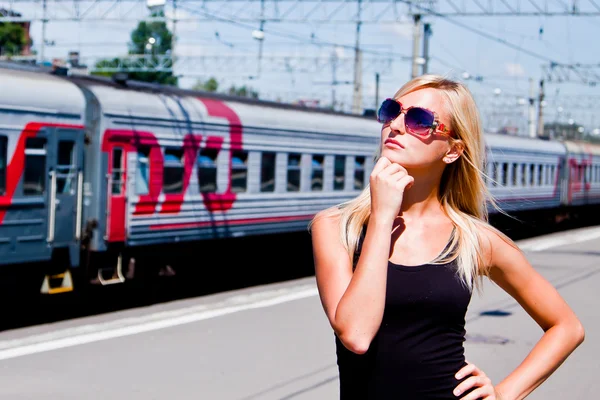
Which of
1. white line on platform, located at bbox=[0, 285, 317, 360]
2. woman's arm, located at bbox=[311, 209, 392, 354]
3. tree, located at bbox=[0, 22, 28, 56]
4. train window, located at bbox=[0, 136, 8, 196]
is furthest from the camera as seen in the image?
tree, located at bbox=[0, 22, 28, 56]

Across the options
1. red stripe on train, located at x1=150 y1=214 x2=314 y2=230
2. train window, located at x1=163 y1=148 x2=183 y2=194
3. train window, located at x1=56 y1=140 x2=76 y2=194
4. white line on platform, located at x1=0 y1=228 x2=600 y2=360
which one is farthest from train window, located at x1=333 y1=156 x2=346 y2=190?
train window, located at x1=56 y1=140 x2=76 y2=194

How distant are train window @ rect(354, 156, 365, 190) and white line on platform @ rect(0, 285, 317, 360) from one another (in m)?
5.64

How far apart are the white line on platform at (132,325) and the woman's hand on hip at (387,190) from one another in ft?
23.2

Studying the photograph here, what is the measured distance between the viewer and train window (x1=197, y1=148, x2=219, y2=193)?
15477 millimetres

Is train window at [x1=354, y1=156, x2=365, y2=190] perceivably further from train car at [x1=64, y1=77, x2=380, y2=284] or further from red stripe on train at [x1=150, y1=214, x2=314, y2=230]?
red stripe on train at [x1=150, y1=214, x2=314, y2=230]

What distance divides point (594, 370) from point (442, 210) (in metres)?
6.14

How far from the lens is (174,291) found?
16.0 metres

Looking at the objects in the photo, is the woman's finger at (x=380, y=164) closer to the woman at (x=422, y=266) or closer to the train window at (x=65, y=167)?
the woman at (x=422, y=266)

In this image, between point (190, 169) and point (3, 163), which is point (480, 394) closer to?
point (3, 163)

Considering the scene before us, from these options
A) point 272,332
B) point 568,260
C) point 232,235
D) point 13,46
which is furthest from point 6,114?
point 13,46

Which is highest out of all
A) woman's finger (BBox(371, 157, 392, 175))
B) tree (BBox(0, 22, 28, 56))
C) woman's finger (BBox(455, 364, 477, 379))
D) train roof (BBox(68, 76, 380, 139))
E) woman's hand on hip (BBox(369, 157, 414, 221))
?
tree (BBox(0, 22, 28, 56))

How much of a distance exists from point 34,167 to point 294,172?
20.8ft

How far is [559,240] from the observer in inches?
1093

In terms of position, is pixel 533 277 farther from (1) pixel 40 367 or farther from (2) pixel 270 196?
(2) pixel 270 196
